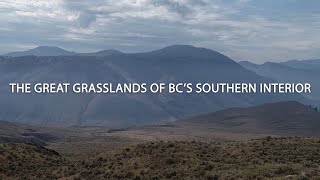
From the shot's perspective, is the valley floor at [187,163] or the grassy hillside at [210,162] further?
the valley floor at [187,163]

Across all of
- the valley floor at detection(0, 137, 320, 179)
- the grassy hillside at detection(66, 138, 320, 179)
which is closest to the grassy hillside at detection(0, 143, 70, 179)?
the valley floor at detection(0, 137, 320, 179)

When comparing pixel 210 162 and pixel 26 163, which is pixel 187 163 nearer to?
pixel 210 162

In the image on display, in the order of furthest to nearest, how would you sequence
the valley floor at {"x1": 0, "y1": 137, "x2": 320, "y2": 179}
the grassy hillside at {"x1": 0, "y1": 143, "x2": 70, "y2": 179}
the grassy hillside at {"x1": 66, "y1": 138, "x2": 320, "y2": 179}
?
the grassy hillside at {"x1": 0, "y1": 143, "x2": 70, "y2": 179} → the valley floor at {"x1": 0, "y1": 137, "x2": 320, "y2": 179} → the grassy hillside at {"x1": 66, "y1": 138, "x2": 320, "y2": 179}

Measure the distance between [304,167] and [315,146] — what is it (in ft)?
45.3

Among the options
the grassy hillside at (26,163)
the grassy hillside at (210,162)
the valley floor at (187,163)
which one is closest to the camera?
the grassy hillside at (210,162)

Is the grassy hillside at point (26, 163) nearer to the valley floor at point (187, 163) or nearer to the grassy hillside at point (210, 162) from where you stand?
the valley floor at point (187, 163)

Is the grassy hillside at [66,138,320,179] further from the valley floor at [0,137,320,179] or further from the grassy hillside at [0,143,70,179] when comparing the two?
the grassy hillside at [0,143,70,179]

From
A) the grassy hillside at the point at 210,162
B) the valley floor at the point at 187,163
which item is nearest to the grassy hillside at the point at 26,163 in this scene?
the valley floor at the point at 187,163

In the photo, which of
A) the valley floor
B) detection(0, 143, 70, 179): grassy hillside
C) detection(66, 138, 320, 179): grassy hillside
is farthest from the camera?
detection(0, 143, 70, 179): grassy hillside

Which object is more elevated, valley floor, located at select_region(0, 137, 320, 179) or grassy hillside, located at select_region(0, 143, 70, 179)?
valley floor, located at select_region(0, 137, 320, 179)

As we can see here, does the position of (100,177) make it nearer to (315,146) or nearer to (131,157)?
(131,157)

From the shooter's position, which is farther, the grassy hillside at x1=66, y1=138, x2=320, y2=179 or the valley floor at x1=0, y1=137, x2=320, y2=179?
the valley floor at x1=0, y1=137, x2=320, y2=179

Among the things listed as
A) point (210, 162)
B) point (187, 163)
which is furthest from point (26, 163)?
point (210, 162)

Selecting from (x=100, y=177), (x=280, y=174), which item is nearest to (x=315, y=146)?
(x=280, y=174)
